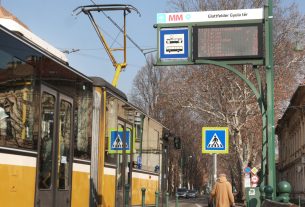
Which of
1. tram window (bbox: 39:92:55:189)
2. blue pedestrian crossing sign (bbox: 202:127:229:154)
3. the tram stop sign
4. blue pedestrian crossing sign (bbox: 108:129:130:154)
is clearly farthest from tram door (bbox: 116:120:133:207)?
blue pedestrian crossing sign (bbox: 202:127:229:154)

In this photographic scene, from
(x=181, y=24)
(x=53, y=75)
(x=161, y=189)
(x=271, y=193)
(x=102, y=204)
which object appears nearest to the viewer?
(x=53, y=75)

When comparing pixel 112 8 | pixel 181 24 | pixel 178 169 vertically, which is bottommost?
pixel 178 169

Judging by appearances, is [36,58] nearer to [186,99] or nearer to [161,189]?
[161,189]

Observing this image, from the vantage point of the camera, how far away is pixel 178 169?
3027 inches

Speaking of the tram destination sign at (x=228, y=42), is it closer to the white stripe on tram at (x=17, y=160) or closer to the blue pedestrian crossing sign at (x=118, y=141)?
the blue pedestrian crossing sign at (x=118, y=141)

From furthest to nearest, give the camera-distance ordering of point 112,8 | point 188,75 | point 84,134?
1. point 188,75
2. point 112,8
3. point 84,134

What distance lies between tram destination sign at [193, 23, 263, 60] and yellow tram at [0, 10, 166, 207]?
2.19m

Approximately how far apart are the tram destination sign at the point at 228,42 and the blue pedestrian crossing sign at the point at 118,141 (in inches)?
94.0

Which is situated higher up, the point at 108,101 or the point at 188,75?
the point at 188,75

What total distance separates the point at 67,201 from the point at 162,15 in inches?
221

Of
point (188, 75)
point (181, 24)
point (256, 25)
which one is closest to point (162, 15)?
point (181, 24)

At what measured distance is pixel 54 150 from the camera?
8.42m

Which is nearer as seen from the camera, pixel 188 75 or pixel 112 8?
pixel 112 8

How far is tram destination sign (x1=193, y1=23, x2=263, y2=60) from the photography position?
38.9ft
